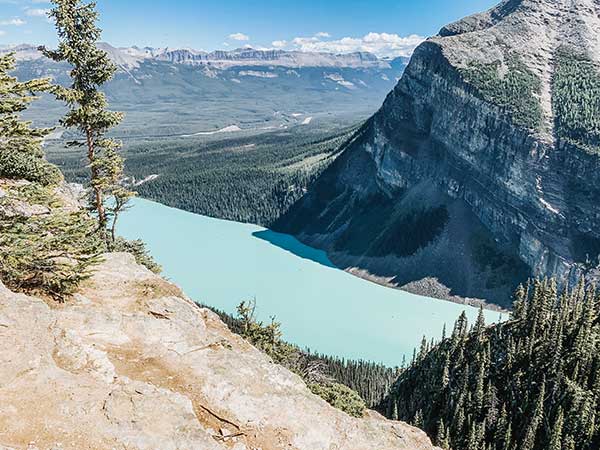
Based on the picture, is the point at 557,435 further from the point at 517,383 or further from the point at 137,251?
the point at 137,251

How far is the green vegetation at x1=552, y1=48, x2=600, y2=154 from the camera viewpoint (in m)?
135

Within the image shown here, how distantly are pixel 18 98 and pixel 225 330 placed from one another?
13966 millimetres

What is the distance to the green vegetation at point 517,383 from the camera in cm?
6944

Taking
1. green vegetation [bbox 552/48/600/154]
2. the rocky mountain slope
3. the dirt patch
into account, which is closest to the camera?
the dirt patch

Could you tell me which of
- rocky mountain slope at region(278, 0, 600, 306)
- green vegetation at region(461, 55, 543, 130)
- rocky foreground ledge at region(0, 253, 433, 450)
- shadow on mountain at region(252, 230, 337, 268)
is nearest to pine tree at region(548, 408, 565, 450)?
rocky foreground ledge at region(0, 253, 433, 450)

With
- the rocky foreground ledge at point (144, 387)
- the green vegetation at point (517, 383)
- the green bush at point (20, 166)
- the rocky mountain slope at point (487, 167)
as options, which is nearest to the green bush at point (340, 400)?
the rocky foreground ledge at point (144, 387)

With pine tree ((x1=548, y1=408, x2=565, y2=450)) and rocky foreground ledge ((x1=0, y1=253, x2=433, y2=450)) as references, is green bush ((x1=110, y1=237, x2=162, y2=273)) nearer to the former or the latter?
rocky foreground ledge ((x1=0, y1=253, x2=433, y2=450))

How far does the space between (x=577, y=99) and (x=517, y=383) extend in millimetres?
102905

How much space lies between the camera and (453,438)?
75.1 meters

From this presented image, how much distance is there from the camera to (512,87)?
154m

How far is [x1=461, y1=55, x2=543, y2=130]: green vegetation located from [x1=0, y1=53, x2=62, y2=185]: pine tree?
143082mm

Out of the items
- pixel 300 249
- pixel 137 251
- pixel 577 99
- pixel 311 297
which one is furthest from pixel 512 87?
pixel 137 251

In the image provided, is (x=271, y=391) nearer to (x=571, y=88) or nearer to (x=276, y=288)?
(x=276, y=288)

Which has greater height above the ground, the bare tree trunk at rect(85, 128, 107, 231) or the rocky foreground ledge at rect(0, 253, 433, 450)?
the bare tree trunk at rect(85, 128, 107, 231)
